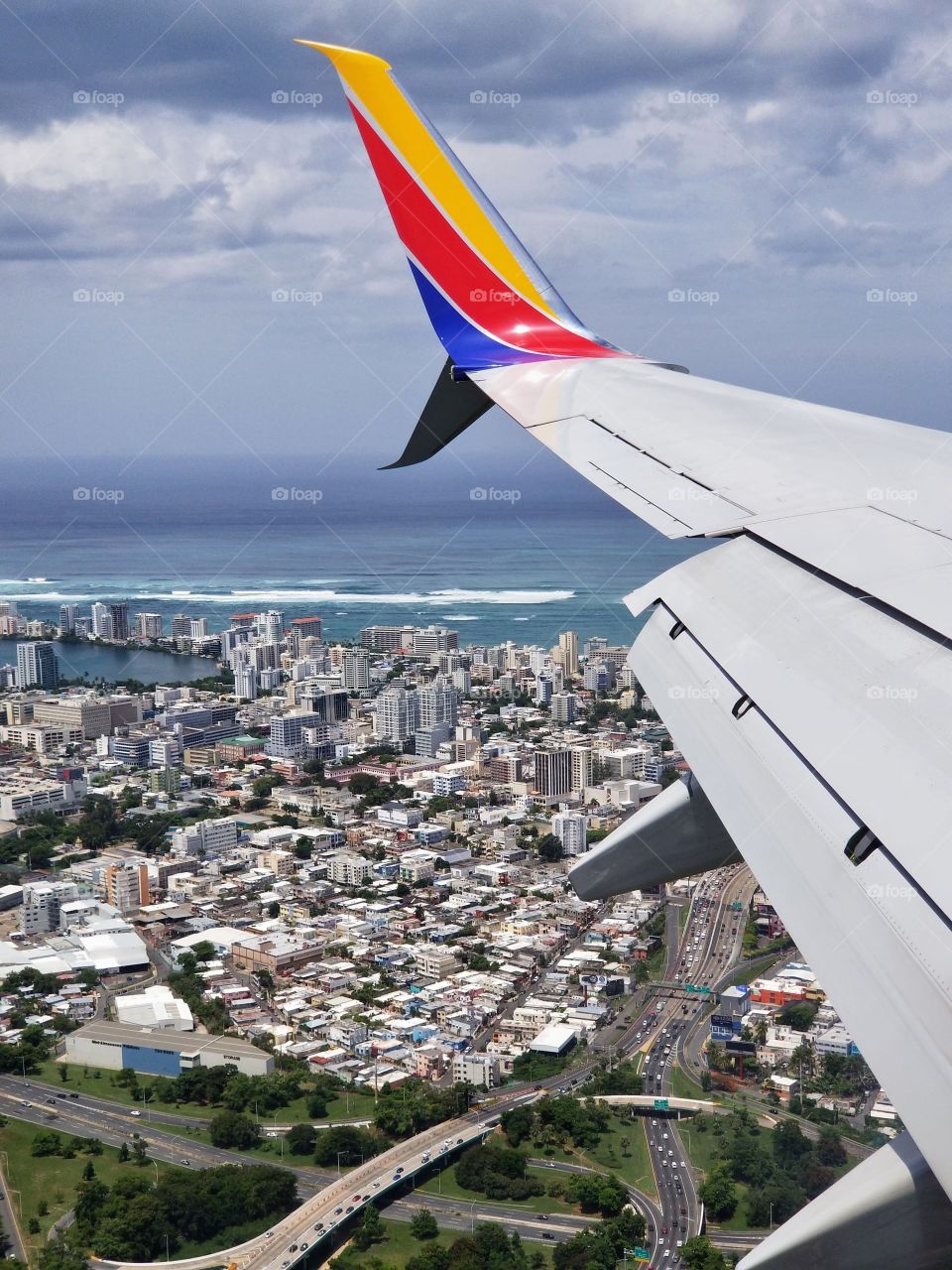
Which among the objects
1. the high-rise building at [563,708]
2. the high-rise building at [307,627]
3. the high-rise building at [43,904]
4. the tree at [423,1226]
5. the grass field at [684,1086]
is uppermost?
the high-rise building at [307,627]

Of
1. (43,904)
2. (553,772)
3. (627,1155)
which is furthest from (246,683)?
(627,1155)

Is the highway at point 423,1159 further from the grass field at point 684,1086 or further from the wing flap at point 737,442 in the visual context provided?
the wing flap at point 737,442

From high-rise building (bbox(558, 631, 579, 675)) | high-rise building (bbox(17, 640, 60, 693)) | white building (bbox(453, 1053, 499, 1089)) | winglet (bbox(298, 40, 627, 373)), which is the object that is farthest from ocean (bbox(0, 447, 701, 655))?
winglet (bbox(298, 40, 627, 373))

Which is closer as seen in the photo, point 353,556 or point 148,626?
point 148,626

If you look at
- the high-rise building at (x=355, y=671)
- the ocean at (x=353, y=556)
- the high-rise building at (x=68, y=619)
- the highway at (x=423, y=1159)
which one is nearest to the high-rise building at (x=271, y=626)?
Answer: the ocean at (x=353, y=556)

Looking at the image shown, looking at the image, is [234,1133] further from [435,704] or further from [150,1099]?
[435,704]

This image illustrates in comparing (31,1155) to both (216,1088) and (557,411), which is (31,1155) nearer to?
(216,1088)
